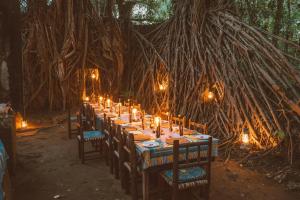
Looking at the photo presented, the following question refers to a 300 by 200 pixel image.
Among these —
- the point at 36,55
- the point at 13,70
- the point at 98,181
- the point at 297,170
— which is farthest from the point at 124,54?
the point at 297,170

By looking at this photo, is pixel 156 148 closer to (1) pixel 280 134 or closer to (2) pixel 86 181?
(2) pixel 86 181

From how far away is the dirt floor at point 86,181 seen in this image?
3.83 m

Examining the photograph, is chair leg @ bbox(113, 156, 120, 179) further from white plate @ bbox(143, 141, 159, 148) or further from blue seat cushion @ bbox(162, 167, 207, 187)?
blue seat cushion @ bbox(162, 167, 207, 187)

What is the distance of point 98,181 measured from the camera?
431cm

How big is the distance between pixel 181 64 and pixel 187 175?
194 inches

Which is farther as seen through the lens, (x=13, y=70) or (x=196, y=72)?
(x=196, y=72)

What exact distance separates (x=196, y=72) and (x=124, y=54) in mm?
3909

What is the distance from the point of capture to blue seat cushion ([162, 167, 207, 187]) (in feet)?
9.98

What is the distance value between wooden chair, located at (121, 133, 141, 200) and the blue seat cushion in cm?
41

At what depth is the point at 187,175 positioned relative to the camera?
311cm

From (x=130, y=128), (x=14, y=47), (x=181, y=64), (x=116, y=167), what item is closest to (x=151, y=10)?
(x=181, y=64)

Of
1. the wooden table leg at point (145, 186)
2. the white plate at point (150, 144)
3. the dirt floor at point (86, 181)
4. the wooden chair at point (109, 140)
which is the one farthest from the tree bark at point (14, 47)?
the wooden table leg at point (145, 186)

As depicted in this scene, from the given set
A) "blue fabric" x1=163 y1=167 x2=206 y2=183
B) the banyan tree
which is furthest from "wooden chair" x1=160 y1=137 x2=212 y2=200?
the banyan tree

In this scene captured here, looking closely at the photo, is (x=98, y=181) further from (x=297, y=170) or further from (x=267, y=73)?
(x=267, y=73)
